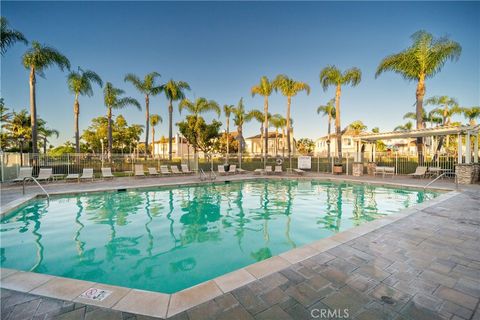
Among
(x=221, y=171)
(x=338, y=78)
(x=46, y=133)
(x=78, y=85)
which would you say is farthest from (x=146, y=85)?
(x=46, y=133)

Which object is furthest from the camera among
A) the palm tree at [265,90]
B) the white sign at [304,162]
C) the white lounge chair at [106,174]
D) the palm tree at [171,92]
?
the palm tree at [265,90]

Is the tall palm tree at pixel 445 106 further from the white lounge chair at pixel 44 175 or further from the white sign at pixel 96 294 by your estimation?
the white lounge chair at pixel 44 175

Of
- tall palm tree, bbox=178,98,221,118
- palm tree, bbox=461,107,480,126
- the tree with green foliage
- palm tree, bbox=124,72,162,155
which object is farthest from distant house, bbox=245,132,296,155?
palm tree, bbox=124,72,162,155

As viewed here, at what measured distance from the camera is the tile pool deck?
7.14 ft

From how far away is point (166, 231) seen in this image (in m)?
5.96

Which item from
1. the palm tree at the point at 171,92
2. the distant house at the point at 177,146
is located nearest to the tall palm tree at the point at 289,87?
the palm tree at the point at 171,92

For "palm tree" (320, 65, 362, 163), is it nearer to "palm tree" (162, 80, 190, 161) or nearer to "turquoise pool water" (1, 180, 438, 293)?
"turquoise pool water" (1, 180, 438, 293)

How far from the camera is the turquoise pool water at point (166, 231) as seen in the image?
4039 millimetres

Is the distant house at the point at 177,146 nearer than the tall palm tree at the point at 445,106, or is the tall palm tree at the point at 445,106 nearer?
the tall palm tree at the point at 445,106

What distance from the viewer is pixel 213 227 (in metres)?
6.39

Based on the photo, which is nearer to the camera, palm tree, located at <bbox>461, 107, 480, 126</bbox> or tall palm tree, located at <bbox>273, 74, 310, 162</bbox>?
tall palm tree, located at <bbox>273, 74, 310, 162</bbox>

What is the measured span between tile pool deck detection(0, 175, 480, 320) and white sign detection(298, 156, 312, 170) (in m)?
17.5

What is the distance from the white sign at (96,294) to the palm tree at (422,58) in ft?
66.6

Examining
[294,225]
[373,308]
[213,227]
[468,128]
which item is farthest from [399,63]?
[373,308]
